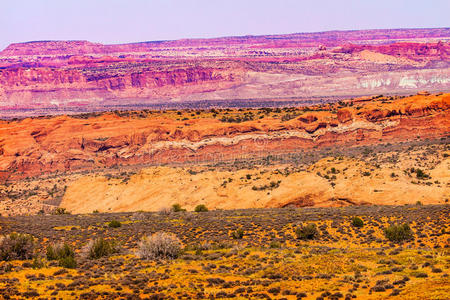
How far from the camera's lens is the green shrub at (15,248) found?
24.1 meters

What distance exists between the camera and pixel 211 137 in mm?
70188

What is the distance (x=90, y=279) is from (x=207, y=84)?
597ft

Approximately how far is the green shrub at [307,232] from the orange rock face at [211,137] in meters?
39.5

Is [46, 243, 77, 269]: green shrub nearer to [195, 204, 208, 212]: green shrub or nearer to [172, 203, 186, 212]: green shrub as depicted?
[195, 204, 208, 212]: green shrub

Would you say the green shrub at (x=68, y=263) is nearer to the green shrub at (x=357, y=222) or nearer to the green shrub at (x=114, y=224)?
the green shrub at (x=114, y=224)

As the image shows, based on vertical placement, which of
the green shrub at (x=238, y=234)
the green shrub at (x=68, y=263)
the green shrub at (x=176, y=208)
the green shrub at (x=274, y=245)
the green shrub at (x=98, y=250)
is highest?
the green shrub at (x=68, y=263)

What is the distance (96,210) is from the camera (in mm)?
46000

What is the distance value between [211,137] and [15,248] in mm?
46611

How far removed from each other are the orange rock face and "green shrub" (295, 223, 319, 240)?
3952cm

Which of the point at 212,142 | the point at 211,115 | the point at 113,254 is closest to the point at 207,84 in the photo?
the point at 211,115

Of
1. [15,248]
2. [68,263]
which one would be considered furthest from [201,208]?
[68,263]

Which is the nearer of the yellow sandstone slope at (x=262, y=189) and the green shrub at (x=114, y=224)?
the green shrub at (x=114, y=224)

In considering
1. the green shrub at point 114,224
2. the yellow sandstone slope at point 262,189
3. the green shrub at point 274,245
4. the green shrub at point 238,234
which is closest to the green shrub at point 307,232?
the green shrub at point 274,245

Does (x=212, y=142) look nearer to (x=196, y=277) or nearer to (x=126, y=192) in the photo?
(x=126, y=192)
